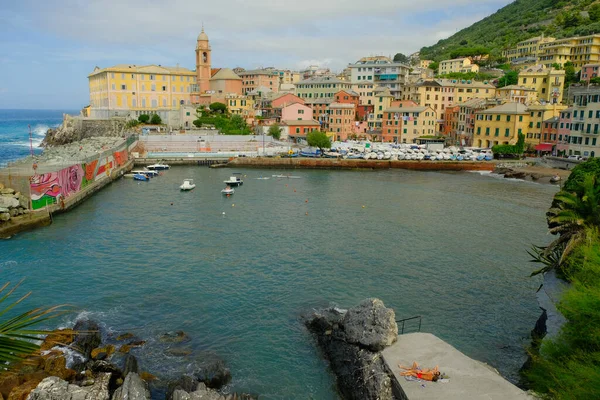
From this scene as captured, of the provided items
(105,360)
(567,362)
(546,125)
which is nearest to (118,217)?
(105,360)

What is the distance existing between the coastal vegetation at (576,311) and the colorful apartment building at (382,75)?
74.3 meters

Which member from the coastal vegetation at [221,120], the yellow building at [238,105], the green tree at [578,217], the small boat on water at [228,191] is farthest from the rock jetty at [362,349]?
the yellow building at [238,105]

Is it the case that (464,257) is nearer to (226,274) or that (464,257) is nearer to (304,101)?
(226,274)

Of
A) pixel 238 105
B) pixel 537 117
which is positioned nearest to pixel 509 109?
pixel 537 117

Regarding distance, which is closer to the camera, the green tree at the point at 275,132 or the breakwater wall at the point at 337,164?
the breakwater wall at the point at 337,164

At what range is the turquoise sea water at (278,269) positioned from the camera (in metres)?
15.2

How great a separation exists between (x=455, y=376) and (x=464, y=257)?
45.6ft

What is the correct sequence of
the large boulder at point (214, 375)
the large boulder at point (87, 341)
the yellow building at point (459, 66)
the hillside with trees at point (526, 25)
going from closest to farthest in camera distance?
the large boulder at point (214, 375), the large boulder at point (87, 341), the yellow building at point (459, 66), the hillside with trees at point (526, 25)

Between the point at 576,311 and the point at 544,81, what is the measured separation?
266ft

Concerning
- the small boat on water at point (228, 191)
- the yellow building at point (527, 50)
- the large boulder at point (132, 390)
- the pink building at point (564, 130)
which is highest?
the yellow building at point (527, 50)

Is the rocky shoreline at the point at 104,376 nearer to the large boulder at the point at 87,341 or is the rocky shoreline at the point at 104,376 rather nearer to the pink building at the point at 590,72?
the large boulder at the point at 87,341

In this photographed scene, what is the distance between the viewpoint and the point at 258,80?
10300 cm

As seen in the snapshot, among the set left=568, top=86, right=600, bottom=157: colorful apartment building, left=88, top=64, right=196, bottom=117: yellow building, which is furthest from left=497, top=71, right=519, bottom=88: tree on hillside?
left=88, top=64, right=196, bottom=117: yellow building

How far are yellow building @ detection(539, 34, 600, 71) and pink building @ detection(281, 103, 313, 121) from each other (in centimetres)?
4756
